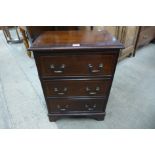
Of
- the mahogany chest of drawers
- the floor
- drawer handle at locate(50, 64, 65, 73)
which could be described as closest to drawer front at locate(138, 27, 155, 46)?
the floor

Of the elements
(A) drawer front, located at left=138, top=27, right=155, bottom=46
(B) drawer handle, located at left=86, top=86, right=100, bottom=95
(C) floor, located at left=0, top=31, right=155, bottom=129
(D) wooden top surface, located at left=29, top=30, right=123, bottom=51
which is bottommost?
(C) floor, located at left=0, top=31, right=155, bottom=129

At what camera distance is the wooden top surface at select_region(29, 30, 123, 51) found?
89cm

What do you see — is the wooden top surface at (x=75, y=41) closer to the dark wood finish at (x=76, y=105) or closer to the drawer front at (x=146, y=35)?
the dark wood finish at (x=76, y=105)

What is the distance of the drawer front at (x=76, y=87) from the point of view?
43.4 inches

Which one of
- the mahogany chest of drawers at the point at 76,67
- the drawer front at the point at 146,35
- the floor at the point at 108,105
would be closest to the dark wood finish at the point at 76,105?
the mahogany chest of drawers at the point at 76,67

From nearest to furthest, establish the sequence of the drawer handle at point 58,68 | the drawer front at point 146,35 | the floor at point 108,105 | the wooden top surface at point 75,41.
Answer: the wooden top surface at point 75,41
the drawer handle at point 58,68
the floor at point 108,105
the drawer front at point 146,35

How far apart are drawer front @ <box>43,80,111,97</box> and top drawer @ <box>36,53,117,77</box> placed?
84mm

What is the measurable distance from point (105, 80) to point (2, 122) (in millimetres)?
1201

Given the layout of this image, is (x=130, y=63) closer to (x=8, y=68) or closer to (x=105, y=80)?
(x=105, y=80)

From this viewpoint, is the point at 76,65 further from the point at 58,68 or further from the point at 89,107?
the point at 89,107

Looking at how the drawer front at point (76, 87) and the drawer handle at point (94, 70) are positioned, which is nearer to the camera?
the drawer handle at point (94, 70)

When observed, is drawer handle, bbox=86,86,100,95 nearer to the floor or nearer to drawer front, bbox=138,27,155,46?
the floor

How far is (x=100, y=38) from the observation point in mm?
1009
